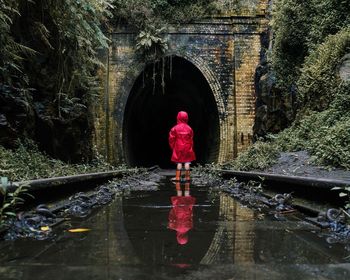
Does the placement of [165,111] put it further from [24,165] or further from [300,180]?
[300,180]

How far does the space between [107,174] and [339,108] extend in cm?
550

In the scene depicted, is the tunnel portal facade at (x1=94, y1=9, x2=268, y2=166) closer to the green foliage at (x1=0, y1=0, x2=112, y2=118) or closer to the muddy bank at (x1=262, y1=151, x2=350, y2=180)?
the green foliage at (x1=0, y1=0, x2=112, y2=118)

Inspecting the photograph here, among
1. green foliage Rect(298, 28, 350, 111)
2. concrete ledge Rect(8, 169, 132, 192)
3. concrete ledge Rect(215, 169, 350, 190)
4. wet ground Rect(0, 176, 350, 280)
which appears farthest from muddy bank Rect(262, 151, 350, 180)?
concrete ledge Rect(8, 169, 132, 192)

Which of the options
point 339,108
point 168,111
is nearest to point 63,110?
point 339,108

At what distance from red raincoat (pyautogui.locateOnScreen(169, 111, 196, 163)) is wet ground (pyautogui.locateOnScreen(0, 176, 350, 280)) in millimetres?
5969

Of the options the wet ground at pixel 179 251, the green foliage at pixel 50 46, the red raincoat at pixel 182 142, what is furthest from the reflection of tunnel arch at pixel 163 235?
the red raincoat at pixel 182 142

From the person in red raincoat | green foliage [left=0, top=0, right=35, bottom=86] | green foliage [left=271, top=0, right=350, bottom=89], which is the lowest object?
the person in red raincoat

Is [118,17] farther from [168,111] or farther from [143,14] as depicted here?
[168,111]

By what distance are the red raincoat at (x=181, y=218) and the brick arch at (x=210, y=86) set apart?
38.9 feet

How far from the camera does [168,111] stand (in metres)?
29.1

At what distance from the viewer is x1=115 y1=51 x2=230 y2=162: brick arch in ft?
57.0

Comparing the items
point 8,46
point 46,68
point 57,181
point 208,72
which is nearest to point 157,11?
point 208,72

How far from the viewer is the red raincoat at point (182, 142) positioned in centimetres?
1014

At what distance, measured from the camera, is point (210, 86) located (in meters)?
17.8
